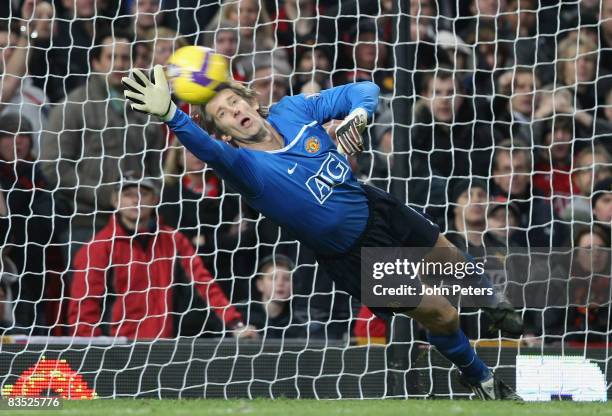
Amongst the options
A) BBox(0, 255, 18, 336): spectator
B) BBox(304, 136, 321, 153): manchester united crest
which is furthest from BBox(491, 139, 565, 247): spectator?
BBox(0, 255, 18, 336): spectator

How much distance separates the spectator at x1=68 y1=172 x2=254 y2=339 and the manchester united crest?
Result: 69.4 inches

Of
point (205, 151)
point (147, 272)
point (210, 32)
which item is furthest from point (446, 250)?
point (210, 32)

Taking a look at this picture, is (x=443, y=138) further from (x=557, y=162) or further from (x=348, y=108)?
(x=348, y=108)

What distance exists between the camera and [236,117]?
5969 millimetres

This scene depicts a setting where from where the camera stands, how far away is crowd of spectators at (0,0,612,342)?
751cm

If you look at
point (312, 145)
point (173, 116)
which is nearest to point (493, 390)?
point (312, 145)

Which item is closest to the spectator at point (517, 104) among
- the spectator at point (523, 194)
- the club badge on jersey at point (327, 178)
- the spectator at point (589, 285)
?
the spectator at point (523, 194)

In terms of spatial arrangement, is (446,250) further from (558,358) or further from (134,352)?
(134,352)

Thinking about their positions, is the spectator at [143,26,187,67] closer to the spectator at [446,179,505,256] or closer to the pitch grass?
the spectator at [446,179,505,256]

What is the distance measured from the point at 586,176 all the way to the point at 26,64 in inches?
157

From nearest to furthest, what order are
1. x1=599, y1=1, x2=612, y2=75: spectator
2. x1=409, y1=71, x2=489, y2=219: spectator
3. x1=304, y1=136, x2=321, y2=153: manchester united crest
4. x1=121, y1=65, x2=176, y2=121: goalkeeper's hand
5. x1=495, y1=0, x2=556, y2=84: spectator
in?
x1=121, y1=65, x2=176, y2=121: goalkeeper's hand, x1=304, y1=136, x2=321, y2=153: manchester united crest, x1=409, y1=71, x2=489, y2=219: spectator, x1=495, y1=0, x2=556, y2=84: spectator, x1=599, y1=1, x2=612, y2=75: spectator

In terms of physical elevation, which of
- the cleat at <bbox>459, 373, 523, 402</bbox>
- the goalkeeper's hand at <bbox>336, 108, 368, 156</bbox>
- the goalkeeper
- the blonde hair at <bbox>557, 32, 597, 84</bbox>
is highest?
the goalkeeper's hand at <bbox>336, 108, 368, 156</bbox>

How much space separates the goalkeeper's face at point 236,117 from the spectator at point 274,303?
5.58 ft

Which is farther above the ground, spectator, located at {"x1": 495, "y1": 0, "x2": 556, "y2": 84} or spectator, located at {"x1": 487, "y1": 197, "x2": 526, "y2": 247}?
spectator, located at {"x1": 495, "y1": 0, "x2": 556, "y2": 84}
